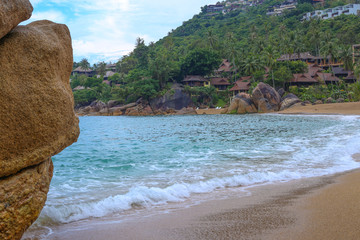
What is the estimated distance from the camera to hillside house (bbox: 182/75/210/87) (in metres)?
A: 76.4

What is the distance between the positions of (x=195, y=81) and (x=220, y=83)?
239 inches

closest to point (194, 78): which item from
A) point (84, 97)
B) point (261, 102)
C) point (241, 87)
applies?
point (241, 87)

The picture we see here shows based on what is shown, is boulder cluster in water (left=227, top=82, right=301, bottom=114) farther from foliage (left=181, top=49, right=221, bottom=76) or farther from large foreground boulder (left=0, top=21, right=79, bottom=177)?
large foreground boulder (left=0, top=21, right=79, bottom=177)

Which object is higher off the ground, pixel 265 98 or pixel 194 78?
pixel 194 78

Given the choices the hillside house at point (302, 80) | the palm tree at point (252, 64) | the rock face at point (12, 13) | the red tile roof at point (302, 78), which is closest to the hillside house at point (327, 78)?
the hillside house at point (302, 80)

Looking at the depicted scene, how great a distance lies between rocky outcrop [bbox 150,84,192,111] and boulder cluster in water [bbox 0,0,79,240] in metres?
67.2

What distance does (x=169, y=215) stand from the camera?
5336mm

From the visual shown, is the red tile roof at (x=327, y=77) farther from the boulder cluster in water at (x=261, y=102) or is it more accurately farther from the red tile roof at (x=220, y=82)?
the red tile roof at (x=220, y=82)

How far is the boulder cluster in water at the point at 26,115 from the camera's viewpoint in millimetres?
3264

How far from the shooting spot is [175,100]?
71.5 metres

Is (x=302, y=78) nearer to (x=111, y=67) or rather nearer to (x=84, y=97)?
(x=84, y=97)

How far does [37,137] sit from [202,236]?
237 cm

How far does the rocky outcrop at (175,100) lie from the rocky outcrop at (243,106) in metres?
13.7

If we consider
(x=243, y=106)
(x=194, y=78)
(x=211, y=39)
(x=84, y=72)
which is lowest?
(x=243, y=106)
